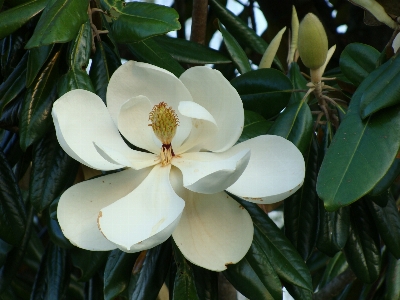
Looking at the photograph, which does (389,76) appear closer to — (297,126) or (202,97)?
(297,126)

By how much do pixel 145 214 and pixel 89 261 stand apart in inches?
14.9

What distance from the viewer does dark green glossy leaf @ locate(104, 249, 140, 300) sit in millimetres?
940

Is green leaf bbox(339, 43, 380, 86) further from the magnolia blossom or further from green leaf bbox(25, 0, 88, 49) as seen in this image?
green leaf bbox(25, 0, 88, 49)

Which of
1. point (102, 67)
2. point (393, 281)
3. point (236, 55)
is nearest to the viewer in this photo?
point (102, 67)

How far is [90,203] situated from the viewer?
2.78 ft

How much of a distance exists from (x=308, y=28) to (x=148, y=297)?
515 millimetres

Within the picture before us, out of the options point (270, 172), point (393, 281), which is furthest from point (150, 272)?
point (393, 281)

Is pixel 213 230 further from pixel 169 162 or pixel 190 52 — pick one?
pixel 190 52

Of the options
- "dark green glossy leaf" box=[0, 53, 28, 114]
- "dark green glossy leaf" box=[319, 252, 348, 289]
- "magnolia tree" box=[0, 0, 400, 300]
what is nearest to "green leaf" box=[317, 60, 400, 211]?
"magnolia tree" box=[0, 0, 400, 300]

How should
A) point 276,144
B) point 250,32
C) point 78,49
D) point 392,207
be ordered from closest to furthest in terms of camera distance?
1. point 276,144
2. point 78,49
3. point 392,207
4. point 250,32

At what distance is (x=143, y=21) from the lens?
917 mm

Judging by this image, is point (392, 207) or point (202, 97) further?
point (392, 207)

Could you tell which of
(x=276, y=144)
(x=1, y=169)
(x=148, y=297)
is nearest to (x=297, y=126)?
(x=276, y=144)

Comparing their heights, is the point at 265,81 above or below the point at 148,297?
above
